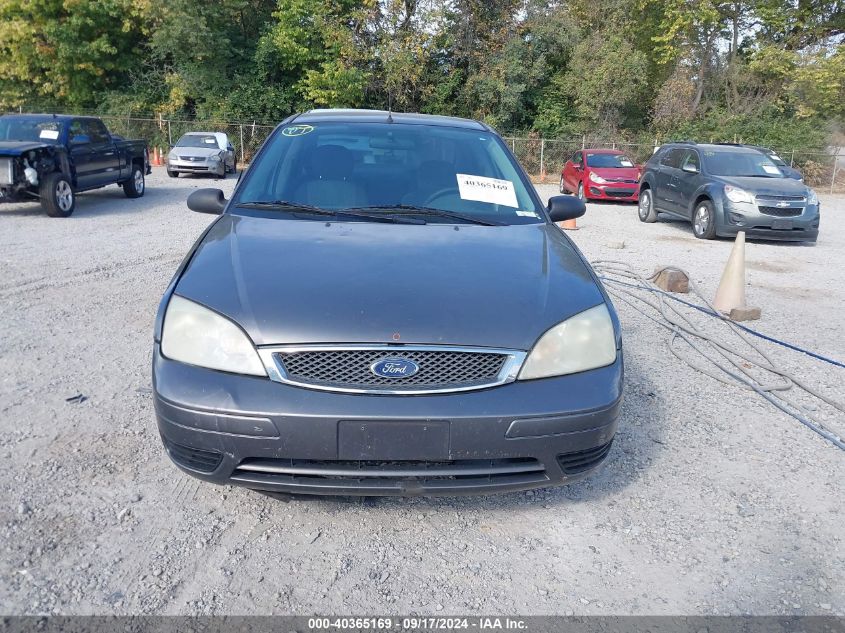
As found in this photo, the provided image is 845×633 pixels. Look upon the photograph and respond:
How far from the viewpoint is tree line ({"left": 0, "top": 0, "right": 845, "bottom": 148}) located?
102 feet

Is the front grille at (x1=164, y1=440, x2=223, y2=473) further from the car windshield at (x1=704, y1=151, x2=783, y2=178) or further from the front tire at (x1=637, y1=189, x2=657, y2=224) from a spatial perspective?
the front tire at (x1=637, y1=189, x2=657, y2=224)

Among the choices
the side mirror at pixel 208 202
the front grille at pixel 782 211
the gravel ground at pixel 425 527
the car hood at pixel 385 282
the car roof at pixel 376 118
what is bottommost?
the front grille at pixel 782 211

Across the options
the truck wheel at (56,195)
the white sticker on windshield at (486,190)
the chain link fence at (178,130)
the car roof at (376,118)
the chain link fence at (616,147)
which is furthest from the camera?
the chain link fence at (178,130)

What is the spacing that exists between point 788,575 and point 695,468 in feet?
2.95

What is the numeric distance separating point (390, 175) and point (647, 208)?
495 inches

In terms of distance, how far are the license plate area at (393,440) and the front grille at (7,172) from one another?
10.9 m

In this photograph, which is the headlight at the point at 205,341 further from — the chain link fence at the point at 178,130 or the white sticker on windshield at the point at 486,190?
the chain link fence at the point at 178,130

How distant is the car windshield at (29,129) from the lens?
12.0 metres

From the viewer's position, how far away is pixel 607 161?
64.9ft

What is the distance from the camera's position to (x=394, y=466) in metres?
2.51

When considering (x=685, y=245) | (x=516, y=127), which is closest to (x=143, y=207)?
(x=685, y=245)

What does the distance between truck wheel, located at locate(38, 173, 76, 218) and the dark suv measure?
37.2ft

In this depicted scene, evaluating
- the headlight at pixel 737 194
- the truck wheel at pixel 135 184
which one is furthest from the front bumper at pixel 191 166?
the headlight at pixel 737 194

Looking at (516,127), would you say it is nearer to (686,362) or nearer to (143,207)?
(143,207)
